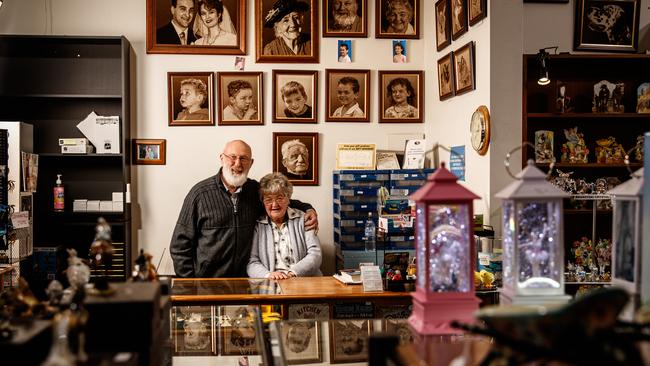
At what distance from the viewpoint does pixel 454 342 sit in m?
1.83

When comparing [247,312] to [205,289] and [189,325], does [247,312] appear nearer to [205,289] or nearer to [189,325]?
[189,325]

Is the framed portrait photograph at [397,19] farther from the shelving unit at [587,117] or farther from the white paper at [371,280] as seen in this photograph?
the white paper at [371,280]

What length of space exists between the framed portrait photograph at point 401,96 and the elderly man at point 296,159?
0.81m

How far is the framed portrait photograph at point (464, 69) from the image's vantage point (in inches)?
171

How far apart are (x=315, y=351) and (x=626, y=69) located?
3.66 metres

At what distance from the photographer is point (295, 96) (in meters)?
5.73

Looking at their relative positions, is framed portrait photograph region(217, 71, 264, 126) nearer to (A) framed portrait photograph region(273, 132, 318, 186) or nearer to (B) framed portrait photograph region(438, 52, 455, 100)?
(A) framed portrait photograph region(273, 132, 318, 186)

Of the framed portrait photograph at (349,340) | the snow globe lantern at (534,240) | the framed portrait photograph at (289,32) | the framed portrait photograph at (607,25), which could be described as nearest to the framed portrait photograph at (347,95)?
the framed portrait photograph at (289,32)

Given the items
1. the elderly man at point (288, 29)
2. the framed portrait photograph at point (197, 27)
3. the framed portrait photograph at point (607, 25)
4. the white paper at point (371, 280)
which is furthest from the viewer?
the elderly man at point (288, 29)

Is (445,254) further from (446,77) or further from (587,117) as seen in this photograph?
(446,77)

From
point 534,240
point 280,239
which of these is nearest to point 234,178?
point 280,239

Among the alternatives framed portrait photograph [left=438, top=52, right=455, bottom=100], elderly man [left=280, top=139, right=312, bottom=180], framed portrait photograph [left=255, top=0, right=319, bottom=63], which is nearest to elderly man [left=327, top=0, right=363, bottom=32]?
framed portrait photograph [left=255, top=0, right=319, bottom=63]

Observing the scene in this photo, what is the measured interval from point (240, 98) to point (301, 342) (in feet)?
12.2

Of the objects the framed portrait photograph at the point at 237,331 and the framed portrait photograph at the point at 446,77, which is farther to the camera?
the framed portrait photograph at the point at 446,77
